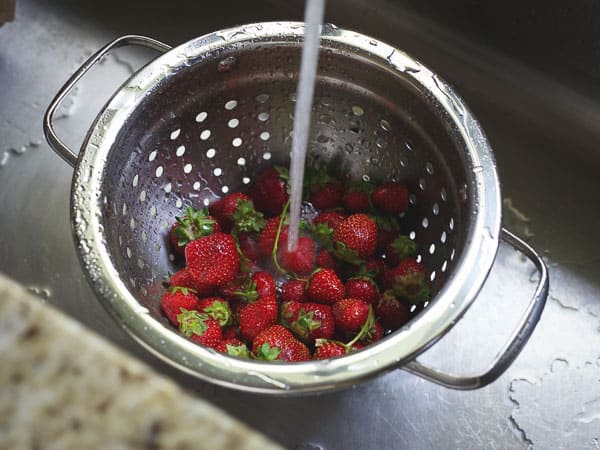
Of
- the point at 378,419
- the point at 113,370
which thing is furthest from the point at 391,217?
the point at 113,370

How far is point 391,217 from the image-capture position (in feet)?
2.25

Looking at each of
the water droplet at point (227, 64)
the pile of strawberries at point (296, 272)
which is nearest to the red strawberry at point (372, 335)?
the pile of strawberries at point (296, 272)

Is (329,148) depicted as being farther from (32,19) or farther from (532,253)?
(32,19)

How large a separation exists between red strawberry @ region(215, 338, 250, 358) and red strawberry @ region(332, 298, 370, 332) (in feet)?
0.30

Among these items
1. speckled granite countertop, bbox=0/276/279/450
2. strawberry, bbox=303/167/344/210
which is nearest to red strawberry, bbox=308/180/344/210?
strawberry, bbox=303/167/344/210

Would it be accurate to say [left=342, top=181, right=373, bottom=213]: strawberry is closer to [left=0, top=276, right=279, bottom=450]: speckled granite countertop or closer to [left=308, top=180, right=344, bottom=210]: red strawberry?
[left=308, top=180, right=344, bottom=210]: red strawberry

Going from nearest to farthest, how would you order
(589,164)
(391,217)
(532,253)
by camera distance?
1. (532,253)
2. (391,217)
3. (589,164)

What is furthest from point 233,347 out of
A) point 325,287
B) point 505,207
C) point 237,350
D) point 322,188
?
point 505,207

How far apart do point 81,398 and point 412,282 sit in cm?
50

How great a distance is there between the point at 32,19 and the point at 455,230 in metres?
0.68

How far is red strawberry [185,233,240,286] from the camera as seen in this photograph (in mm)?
632

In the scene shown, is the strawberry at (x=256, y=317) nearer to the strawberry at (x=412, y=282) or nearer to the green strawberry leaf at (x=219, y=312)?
the green strawberry leaf at (x=219, y=312)

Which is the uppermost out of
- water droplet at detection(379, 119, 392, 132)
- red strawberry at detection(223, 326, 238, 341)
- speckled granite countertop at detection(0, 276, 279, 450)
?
speckled granite countertop at detection(0, 276, 279, 450)

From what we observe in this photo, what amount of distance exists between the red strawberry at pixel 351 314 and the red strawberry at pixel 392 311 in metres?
0.02
